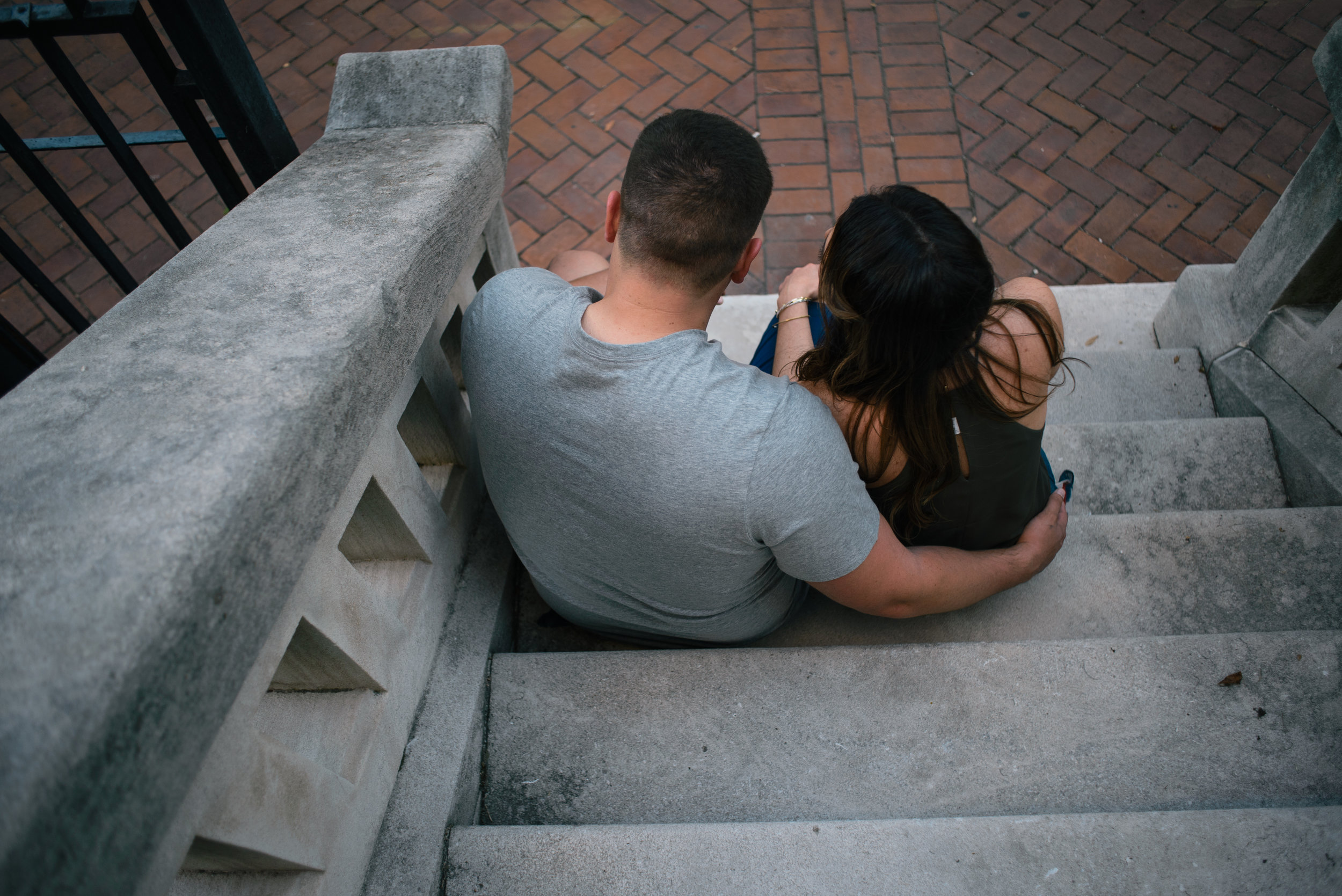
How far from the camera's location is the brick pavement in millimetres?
3910

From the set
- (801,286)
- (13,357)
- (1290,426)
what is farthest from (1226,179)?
(13,357)

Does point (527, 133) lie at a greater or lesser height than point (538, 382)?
lesser

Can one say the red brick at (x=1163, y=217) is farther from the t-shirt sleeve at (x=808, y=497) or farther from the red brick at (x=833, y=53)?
the t-shirt sleeve at (x=808, y=497)

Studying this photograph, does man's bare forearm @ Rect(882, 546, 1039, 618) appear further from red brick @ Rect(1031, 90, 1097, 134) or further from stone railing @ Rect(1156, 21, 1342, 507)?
red brick @ Rect(1031, 90, 1097, 134)

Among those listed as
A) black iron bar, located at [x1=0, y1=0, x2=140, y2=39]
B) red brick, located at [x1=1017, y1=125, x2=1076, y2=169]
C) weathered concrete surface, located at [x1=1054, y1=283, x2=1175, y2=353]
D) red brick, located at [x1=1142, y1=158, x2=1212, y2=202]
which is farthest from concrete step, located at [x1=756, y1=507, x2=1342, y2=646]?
red brick, located at [x1=1017, y1=125, x2=1076, y2=169]

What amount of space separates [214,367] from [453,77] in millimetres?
1064

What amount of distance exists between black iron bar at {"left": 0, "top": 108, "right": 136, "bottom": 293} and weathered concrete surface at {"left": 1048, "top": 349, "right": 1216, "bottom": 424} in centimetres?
308

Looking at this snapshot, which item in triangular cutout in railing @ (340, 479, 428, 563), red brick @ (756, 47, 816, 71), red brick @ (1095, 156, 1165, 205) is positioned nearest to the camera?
triangular cutout in railing @ (340, 479, 428, 563)

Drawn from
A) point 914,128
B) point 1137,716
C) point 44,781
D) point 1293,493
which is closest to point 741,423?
point 44,781

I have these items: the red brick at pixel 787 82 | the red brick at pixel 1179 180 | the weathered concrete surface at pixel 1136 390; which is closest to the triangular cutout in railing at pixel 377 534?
the weathered concrete surface at pixel 1136 390

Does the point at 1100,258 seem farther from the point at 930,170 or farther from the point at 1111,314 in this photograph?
the point at 930,170

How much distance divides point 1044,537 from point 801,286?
2.89ft

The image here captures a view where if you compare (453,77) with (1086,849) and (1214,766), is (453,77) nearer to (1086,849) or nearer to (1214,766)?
(1086,849)

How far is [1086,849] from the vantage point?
1.32 metres
